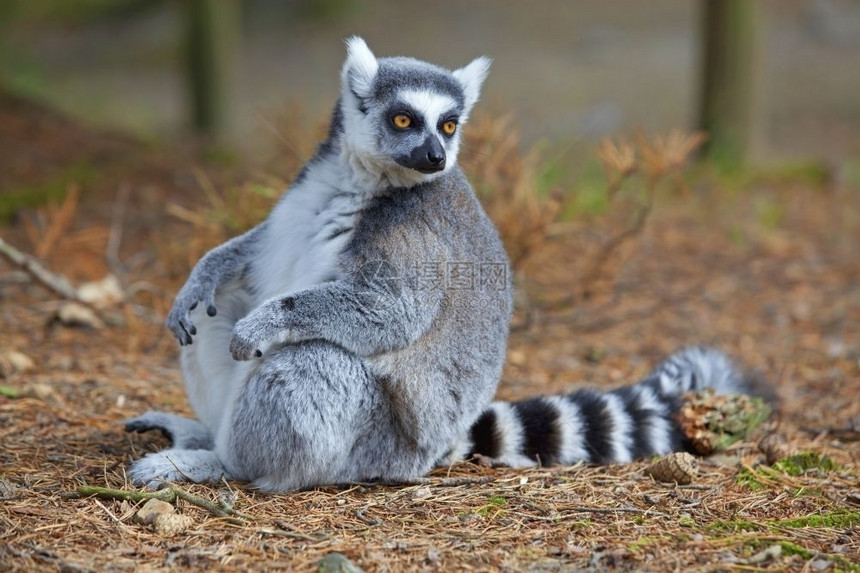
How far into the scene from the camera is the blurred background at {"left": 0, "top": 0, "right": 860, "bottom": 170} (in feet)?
50.4

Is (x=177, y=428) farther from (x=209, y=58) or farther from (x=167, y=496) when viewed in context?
(x=209, y=58)

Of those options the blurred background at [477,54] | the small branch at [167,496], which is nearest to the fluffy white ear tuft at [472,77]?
the small branch at [167,496]

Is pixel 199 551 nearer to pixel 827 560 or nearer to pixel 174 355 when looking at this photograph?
pixel 827 560

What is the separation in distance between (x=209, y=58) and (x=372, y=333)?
30.9 feet

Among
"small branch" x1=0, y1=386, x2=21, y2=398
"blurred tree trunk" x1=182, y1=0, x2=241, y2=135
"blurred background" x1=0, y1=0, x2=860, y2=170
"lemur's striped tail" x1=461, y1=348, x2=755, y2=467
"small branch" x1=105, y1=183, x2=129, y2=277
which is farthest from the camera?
"blurred background" x1=0, y1=0, x2=860, y2=170

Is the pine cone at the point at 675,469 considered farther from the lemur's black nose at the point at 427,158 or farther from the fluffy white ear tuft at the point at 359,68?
the fluffy white ear tuft at the point at 359,68

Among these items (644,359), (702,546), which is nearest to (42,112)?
(644,359)

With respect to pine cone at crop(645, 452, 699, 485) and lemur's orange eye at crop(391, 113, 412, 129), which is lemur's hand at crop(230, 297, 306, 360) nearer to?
lemur's orange eye at crop(391, 113, 412, 129)

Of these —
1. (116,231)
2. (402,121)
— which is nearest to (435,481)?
(402,121)

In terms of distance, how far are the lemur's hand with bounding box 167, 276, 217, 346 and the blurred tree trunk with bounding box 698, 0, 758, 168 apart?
8.13 meters

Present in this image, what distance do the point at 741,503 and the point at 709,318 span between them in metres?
3.82

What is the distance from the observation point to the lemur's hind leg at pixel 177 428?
4.17 meters

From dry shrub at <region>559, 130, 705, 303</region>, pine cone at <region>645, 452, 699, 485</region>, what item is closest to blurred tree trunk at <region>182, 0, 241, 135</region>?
dry shrub at <region>559, 130, 705, 303</region>

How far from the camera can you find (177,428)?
13.9ft
